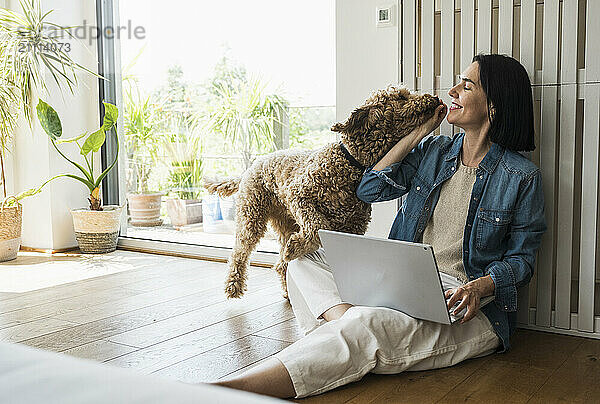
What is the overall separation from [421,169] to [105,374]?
6.07 feet

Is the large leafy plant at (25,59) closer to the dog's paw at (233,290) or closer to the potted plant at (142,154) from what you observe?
the potted plant at (142,154)

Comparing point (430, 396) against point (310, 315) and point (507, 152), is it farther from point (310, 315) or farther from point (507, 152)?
point (507, 152)

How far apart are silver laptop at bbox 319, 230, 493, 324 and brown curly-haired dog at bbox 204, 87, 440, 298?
343mm

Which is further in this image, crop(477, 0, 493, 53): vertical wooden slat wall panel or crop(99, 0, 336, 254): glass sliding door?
crop(99, 0, 336, 254): glass sliding door

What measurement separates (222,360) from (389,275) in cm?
66

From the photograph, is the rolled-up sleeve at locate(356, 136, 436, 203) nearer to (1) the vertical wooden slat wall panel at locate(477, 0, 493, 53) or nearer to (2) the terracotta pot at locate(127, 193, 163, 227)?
(1) the vertical wooden slat wall panel at locate(477, 0, 493, 53)

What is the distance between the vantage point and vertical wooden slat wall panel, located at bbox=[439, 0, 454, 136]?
8.49ft

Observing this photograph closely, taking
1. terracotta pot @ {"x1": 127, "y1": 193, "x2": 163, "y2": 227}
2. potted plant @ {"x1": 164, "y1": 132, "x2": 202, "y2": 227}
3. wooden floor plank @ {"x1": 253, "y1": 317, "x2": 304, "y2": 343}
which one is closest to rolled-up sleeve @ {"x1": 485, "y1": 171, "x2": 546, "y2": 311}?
wooden floor plank @ {"x1": 253, "y1": 317, "x2": 304, "y2": 343}

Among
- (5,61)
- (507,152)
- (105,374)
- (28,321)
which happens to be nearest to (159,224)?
(5,61)

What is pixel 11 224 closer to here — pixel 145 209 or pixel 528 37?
pixel 145 209

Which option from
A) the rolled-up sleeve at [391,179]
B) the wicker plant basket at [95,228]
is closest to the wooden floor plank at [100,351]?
the rolled-up sleeve at [391,179]

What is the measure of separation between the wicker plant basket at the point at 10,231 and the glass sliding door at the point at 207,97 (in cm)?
67

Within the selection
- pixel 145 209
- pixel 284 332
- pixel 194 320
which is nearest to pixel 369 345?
pixel 284 332

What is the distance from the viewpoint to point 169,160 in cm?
430
